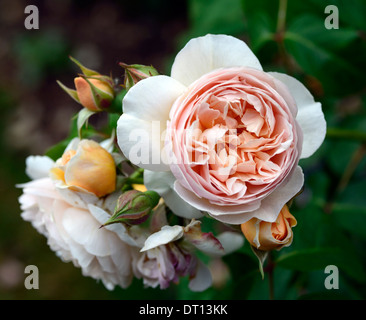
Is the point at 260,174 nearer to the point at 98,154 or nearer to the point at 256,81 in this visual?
the point at 256,81

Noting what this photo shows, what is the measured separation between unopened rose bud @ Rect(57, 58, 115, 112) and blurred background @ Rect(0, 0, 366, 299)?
1.51 ft

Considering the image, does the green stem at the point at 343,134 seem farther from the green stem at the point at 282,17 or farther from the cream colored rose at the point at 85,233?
the cream colored rose at the point at 85,233

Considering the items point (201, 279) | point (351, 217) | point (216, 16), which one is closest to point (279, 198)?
point (201, 279)

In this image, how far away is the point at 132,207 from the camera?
0.73m

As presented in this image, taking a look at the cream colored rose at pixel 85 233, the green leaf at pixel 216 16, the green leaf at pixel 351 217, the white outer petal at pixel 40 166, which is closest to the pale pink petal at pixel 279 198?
the cream colored rose at pixel 85 233

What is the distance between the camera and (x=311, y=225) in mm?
1105

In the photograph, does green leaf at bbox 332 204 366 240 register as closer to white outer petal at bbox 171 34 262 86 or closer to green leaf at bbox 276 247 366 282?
green leaf at bbox 276 247 366 282

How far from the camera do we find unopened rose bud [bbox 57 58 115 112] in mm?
801

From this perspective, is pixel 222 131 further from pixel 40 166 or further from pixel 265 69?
pixel 265 69

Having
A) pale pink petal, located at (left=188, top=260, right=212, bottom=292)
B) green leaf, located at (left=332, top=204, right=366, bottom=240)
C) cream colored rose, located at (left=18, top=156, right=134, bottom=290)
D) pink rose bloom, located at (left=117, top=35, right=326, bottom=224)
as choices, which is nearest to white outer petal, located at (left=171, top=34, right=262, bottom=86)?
pink rose bloom, located at (left=117, top=35, right=326, bottom=224)

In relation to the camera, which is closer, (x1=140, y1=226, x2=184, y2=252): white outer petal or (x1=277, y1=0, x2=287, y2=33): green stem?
(x1=140, y1=226, x2=184, y2=252): white outer petal

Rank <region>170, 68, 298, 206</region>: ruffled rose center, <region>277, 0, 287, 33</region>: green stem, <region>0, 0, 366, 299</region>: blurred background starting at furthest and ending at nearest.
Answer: <region>277, 0, 287, 33</region>: green stem
<region>0, 0, 366, 299</region>: blurred background
<region>170, 68, 298, 206</region>: ruffled rose center
